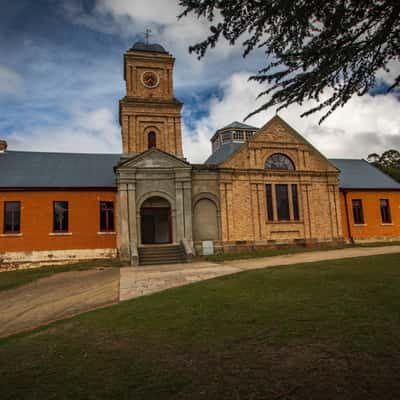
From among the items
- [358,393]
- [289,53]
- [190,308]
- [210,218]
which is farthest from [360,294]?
[210,218]

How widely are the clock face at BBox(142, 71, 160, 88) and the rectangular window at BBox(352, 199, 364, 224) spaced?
17.6 m

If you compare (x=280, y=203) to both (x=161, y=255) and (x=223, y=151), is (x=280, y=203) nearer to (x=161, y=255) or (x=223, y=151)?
(x=223, y=151)

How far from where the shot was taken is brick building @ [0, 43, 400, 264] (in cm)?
2072

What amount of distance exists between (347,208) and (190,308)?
72.6 feet

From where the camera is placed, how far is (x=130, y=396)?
3.59m

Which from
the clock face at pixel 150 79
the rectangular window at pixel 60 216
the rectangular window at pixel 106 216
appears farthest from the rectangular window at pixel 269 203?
the rectangular window at pixel 60 216

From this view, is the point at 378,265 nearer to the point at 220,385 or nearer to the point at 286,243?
the point at 220,385

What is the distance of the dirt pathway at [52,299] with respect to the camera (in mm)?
8507

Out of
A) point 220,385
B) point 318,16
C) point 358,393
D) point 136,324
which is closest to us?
point 358,393

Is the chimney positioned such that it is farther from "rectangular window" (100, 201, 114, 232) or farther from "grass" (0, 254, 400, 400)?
"grass" (0, 254, 400, 400)

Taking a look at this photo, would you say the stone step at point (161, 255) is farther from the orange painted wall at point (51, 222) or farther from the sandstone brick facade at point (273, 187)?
the sandstone brick facade at point (273, 187)

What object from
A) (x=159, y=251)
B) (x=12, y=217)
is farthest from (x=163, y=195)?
(x=12, y=217)

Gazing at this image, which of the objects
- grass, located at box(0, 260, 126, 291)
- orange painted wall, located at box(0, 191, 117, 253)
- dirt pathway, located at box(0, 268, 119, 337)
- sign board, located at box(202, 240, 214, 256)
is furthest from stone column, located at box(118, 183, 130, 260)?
sign board, located at box(202, 240, 214, 256)

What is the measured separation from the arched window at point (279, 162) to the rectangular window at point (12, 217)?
53.9 feet
